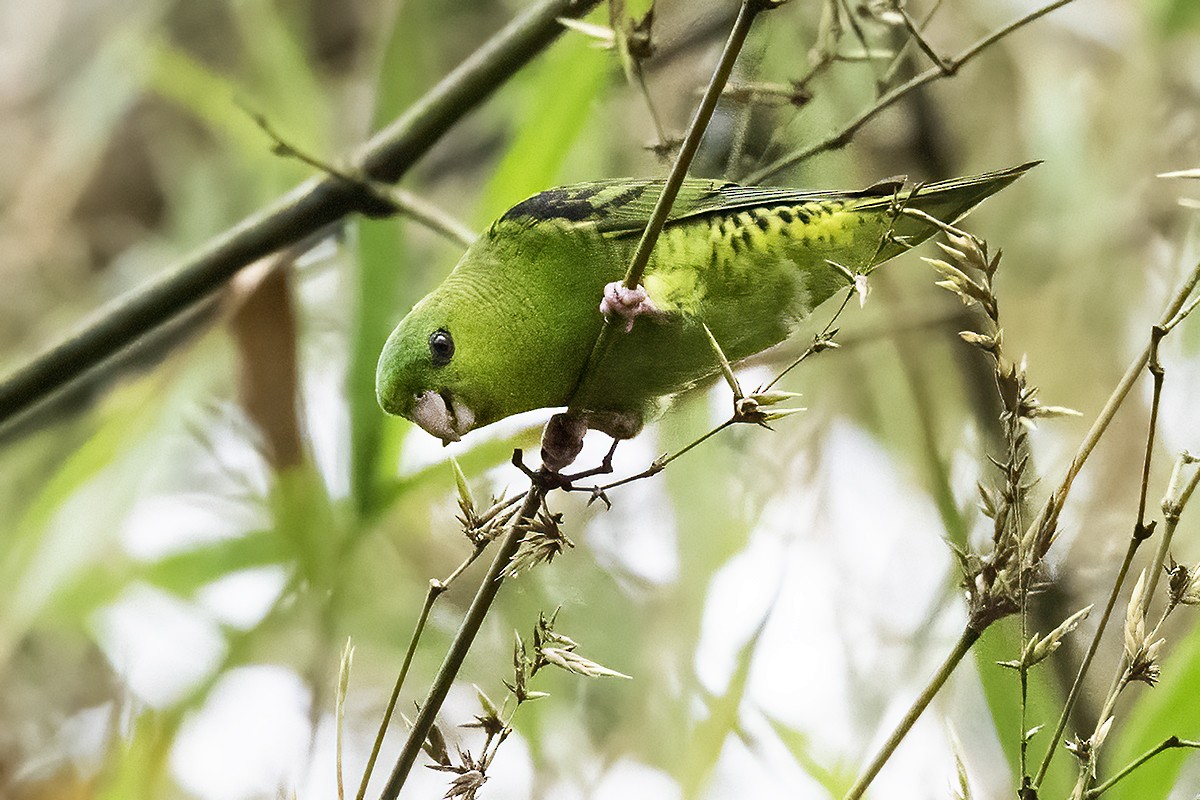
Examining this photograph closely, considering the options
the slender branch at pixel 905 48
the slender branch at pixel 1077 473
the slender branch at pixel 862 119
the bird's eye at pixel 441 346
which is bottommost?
the slender branch at pixel 1077 473

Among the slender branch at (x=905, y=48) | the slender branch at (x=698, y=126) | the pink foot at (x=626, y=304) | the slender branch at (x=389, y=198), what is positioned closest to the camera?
the slender branch at (x=698, y=126)

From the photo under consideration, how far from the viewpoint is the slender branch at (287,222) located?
0.83 meters

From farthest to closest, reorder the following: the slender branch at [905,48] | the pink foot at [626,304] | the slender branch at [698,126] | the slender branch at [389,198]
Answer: the slender branch at [389,198] → the slender branch at [905,48] → the pink foot at [626,304] → the slender branch at [698,126]

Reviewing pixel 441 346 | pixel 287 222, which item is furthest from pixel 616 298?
pixel 287 222

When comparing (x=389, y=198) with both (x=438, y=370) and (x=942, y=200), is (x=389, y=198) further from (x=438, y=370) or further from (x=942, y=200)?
(x=942, y=200)

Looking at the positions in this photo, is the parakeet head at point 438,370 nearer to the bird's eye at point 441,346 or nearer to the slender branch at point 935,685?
the bird's eye at point 441,346

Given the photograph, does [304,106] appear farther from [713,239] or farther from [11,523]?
[713,239]

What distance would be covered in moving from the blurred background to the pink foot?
9cm

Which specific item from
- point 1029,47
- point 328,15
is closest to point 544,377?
point 1029,47

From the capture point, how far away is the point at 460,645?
1.76 ft

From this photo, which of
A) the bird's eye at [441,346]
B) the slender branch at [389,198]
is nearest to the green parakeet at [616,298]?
the bird's eye at [441,346]

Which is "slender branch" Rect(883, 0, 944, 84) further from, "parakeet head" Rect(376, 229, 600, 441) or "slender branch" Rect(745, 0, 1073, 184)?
"parakeet head" Rect(376, 229, 600, 441)

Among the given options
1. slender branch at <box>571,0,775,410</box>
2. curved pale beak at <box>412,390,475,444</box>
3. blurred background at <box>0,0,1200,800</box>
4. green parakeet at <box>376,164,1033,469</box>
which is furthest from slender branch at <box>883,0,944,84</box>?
curved pale beak at <box>412,390,475,444</box>

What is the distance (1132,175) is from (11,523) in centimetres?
133
